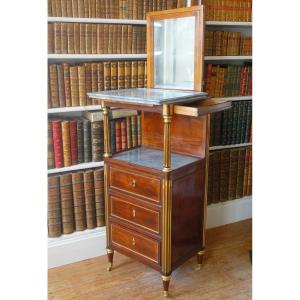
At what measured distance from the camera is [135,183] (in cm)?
198

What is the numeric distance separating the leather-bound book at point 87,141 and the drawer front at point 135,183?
0.94 feet

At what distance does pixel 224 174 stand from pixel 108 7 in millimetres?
1378

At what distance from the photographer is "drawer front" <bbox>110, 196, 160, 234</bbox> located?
194 centimetres

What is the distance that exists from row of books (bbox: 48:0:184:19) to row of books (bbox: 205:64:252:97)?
47cm

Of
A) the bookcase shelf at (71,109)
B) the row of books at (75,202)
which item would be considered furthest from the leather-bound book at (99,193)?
the bookcase shelf at (71,109)

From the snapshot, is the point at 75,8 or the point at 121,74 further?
the point at 121,74

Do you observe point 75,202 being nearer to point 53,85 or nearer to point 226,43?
point 53,85

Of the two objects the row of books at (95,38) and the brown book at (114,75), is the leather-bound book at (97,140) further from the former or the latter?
the row of books at (95,38)

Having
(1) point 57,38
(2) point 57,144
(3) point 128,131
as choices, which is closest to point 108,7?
(1) point 57,38

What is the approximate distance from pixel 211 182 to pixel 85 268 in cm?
105

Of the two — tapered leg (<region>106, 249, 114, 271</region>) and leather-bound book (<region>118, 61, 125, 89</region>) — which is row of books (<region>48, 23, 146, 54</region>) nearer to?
leather-bound book (<region>118, 61, 125, 89</region>)

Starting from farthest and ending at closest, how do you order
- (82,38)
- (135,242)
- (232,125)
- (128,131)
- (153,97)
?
(232,125) → (128,131) → (82,38) → (135,242) → (153,97)
